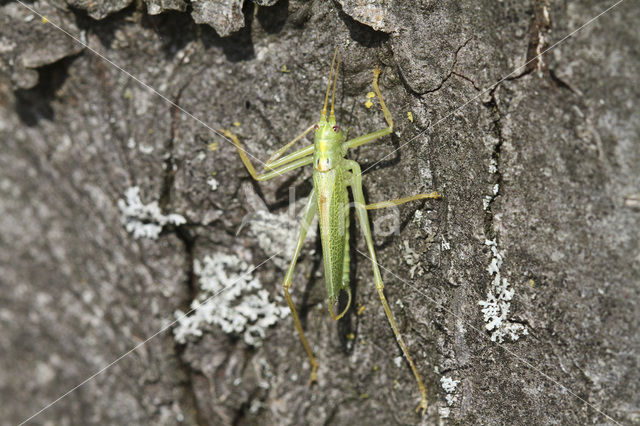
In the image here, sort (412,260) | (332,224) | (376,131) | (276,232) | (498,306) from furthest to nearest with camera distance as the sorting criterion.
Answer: (276,232)
(332,224)
(376,131)
(412,260)
(498,306)

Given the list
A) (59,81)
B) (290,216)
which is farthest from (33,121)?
(290,216)

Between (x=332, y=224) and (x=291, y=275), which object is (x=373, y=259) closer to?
(x=332, y=224)

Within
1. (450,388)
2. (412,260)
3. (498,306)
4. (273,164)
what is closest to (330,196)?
(273,164)

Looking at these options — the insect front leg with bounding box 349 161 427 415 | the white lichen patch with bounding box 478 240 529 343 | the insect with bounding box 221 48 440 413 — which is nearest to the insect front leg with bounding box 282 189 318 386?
the insect with bounding box 221 48 440 413

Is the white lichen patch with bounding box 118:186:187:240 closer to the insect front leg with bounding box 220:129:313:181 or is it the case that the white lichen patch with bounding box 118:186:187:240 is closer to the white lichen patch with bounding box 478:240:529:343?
the insect front leg with bounding box 220:129:313:181

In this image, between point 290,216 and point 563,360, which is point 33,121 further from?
point 563,360

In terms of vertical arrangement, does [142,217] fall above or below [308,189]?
above

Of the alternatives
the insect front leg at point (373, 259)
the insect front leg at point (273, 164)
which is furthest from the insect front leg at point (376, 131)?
the insect front leg at point (273, 164)
